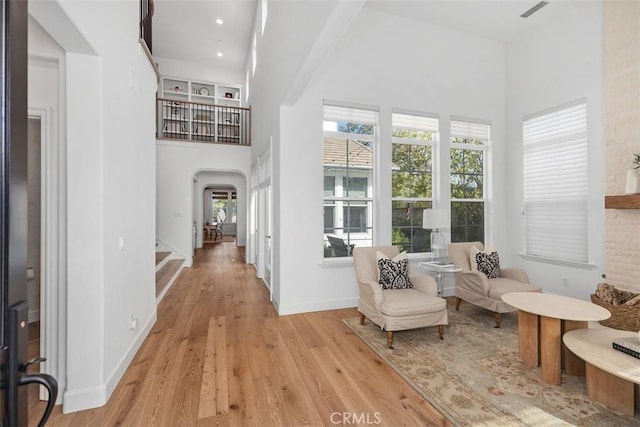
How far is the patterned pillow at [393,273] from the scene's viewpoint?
3.48 m

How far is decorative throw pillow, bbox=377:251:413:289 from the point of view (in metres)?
3.48

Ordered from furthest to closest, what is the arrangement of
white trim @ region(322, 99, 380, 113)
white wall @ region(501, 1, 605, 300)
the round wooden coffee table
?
white trim @ region(322, 99, 380, 113), white wall @ region(501, 1, 605, 300), the round wooden coffee table

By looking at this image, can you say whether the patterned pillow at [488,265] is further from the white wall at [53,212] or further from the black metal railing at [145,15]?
the black metal railing at [145,15]

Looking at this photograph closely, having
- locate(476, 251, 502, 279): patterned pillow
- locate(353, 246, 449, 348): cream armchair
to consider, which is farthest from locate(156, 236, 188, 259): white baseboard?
locate(476, 251, 502, 279): patterned pillow

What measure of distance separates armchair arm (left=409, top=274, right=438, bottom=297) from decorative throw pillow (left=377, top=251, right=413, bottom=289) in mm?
79

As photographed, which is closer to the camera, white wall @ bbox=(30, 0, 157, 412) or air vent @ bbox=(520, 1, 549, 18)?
white wall @ bbox=(30, 0, 157, 412)

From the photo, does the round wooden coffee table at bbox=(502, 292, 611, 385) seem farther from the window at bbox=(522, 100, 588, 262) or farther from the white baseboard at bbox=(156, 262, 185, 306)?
the white baseboard at bbox=(156, 262, 185, 306)

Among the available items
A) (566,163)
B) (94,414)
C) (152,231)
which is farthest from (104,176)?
(566,163)

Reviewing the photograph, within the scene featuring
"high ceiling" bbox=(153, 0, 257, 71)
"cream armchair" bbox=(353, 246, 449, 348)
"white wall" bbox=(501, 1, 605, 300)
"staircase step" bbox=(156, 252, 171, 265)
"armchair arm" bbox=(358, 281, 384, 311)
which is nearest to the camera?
Result: "cream armchair" bbox=(353, 246, 449, 348)

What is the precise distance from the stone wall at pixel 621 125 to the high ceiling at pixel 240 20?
928 mm

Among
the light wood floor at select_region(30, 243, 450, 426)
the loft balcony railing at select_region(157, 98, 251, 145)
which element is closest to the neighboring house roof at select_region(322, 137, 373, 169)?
the light wood floor at select_region(30, 243, 450, 426)

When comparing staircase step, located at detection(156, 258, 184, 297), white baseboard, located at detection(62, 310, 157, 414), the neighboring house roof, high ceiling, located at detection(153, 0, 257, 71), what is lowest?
white baseboard, located at detection(62, 310, 157, 414)

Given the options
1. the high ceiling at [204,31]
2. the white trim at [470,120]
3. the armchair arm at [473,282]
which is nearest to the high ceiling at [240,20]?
the high ceiling at [204,31]

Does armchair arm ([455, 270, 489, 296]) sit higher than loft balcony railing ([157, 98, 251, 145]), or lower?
lower
